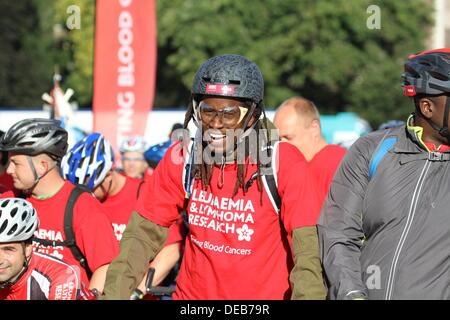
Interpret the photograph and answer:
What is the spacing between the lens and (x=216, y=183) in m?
4.26

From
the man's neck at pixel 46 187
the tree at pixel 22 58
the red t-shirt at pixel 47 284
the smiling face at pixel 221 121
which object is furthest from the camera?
the tree at pixel 22 58

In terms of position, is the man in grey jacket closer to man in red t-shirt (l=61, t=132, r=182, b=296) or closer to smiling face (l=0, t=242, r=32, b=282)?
smiling face (l=0, t=242, r=32, b=282)

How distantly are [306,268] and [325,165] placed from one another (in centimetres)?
301

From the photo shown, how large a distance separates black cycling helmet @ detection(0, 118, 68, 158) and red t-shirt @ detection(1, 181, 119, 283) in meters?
0.38

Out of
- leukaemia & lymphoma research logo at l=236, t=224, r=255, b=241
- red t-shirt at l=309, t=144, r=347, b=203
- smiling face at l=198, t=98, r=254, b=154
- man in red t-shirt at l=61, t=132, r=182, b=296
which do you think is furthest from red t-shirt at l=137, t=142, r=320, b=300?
red t-shirt at l=309, t=144, r=347, b=203

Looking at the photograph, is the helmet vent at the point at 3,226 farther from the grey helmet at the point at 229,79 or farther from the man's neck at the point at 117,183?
the man's neck at the point at 117,183

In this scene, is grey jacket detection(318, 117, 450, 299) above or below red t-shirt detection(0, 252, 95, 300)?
above

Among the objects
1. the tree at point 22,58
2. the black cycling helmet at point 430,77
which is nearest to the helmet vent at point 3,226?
the black cycling helmet at point 430,77

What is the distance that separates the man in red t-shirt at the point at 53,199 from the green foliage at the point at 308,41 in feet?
88.8

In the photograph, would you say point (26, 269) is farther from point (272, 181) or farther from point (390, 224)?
point (390, 224)

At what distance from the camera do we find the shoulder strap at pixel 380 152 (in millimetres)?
3758

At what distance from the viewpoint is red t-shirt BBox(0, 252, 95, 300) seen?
14.9ft

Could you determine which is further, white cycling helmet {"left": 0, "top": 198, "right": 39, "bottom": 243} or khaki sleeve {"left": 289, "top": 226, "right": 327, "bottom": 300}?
white cycling helmet {"left": 0, "top": 198, "right": 39, "bottom": 243}
